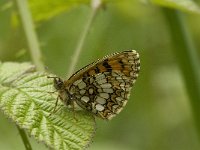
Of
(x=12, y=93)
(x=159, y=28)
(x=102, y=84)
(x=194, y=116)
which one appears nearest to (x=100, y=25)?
(x=159, y=28)

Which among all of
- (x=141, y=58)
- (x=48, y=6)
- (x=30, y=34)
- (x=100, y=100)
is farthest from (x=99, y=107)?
(x=141, y=58)

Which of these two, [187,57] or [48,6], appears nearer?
[187,57]

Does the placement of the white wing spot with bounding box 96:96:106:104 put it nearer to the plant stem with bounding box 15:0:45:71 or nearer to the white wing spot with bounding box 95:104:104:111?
the white wing spot with bounding box 95:104:104:111

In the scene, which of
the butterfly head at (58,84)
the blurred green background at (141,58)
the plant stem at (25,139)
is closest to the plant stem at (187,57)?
the butterfly head at (58,84)

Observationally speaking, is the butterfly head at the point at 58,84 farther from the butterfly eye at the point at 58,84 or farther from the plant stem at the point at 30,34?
the plant stem at the point at 30,34

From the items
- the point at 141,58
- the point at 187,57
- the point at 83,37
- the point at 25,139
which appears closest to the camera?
the point at 25,139

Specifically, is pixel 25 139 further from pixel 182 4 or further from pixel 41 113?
pixel 182 4

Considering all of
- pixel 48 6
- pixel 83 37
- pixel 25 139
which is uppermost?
pixel 48 6
